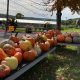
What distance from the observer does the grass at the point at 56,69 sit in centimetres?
711

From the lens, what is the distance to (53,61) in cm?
929

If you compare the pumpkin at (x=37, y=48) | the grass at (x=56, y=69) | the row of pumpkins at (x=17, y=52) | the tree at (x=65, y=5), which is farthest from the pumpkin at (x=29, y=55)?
the tree at (x=65, y=5)

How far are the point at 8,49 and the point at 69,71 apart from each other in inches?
83.1

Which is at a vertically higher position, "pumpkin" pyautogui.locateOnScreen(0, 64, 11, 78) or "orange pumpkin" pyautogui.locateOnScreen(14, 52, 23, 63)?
"orange pumpkin" pyautogui.locateOnScreen(14, 52, 23, 63)

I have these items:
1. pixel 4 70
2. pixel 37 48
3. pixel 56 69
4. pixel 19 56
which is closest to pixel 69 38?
pixel 56 69

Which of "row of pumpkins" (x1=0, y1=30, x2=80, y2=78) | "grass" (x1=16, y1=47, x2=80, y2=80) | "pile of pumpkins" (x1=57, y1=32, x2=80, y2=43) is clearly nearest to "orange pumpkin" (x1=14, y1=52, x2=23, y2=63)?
"row of pumpkins" (x1=0, y1=30, x2=80, y2=78)

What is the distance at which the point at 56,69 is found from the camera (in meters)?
8.12

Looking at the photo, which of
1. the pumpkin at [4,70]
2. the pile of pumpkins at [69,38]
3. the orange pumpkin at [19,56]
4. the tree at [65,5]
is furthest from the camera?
the tree at [65,5]

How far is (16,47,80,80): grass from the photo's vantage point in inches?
280

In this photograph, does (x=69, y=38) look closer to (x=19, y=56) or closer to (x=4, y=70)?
(x=19, y=56)

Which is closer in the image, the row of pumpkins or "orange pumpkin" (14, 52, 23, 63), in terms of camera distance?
the row of pumpkins

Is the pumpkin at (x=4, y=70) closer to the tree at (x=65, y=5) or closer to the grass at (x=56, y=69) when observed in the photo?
the grass at (x=56, y=69)

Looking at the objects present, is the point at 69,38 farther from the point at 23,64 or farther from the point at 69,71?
the point at 23,64

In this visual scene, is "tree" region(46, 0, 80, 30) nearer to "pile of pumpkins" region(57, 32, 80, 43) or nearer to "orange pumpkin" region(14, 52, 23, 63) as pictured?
"pile of pumpkins" region(57, 32, 80, 43)
